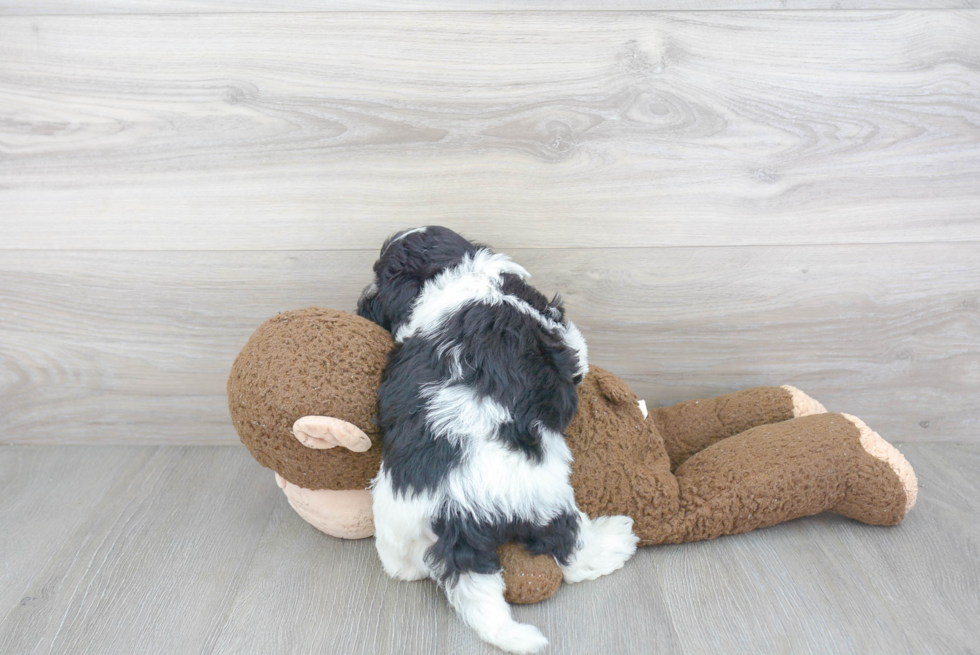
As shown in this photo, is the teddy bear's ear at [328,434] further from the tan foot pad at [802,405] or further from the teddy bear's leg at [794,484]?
the tan foot pad at [802,405]

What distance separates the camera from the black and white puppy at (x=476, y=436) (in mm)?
747

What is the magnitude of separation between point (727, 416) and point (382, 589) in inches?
21.9

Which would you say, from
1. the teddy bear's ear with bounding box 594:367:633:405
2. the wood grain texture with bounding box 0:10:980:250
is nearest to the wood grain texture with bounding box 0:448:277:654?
the wood grain texture with bounding box 0:10:980:250

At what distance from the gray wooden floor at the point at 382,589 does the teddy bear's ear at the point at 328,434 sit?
0.19 meters

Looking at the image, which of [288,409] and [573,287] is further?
[573,287]

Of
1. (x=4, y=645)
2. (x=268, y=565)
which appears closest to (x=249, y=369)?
(x=268, y=565)

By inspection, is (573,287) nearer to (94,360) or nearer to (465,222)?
(465,222)

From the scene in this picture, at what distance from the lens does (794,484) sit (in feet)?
2.84

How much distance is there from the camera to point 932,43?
988 mm

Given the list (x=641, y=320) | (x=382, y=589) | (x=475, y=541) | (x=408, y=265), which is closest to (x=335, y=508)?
(x=382, y=589)

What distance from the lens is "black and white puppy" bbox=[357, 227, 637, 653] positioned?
747 millimetres

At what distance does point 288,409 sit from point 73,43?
2.25 feet

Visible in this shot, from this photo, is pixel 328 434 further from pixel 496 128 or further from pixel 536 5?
pixel 536 5

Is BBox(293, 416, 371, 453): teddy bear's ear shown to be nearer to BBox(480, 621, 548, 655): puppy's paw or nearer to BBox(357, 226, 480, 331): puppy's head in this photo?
BBox(357, 226, 480, 331): puppy's head
